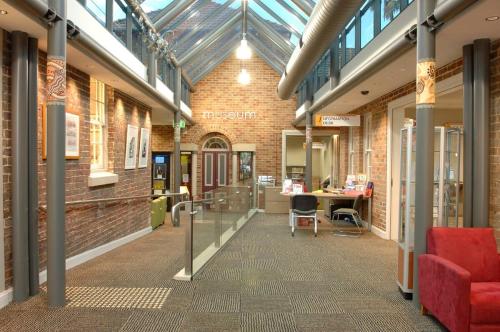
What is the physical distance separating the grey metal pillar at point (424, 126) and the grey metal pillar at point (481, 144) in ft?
1.72

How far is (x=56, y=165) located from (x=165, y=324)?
5.86 feet

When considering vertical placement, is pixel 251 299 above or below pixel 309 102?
below

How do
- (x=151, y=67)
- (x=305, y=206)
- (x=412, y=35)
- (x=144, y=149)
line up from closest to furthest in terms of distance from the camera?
(x=412, y=35) → (x=151, y=67) → (x=305, y=206) → (x=144, y=149)

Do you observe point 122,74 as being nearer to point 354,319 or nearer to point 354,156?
point 354,319

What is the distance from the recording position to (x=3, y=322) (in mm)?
3670

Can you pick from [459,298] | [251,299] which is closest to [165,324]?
[251,299]

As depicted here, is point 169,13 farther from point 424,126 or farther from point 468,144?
point 468,144

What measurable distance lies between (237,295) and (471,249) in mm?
2294

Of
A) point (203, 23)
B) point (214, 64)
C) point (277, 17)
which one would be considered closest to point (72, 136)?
point (203, 23)

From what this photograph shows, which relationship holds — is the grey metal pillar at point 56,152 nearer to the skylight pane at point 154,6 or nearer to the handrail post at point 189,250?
the handrail post at point 189,250

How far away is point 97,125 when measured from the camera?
7199 millimetres

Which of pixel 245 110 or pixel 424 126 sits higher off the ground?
pixel 245 110

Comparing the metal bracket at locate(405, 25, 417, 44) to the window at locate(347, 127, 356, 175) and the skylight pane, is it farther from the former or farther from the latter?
the window at locate(347, 127, 356, 175)

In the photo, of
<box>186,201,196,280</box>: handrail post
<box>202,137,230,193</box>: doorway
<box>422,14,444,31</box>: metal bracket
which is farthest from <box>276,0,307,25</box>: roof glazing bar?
<box>202,137,230,193</box>: doorway
